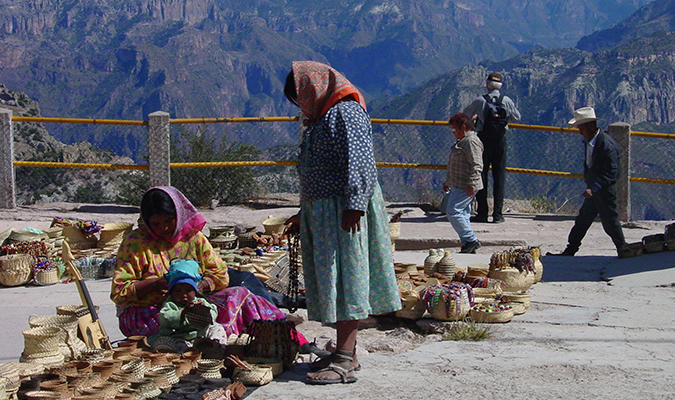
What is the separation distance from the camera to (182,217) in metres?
4.96

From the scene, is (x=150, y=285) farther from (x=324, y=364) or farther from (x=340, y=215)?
(x=340, y=215)

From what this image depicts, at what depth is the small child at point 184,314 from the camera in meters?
4.71

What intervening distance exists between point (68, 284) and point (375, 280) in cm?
422

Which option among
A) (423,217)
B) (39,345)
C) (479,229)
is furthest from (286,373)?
(423,217)

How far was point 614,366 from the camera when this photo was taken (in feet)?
14.8

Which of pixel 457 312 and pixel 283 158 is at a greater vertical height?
pixel 283 158

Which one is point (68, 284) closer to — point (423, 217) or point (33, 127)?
point (423, 217)

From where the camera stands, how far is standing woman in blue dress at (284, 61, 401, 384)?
4102 mm

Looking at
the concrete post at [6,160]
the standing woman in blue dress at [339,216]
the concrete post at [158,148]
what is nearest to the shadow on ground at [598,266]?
the standing woman in blue dress at [339,216]

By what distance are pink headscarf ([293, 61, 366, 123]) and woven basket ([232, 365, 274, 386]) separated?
138cm

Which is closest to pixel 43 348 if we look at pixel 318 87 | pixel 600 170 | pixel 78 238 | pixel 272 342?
pixel 272 342

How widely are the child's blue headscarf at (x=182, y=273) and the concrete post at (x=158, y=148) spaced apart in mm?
7094

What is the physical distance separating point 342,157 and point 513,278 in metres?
3.18

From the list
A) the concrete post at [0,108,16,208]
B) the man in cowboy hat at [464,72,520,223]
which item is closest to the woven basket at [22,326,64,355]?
the man in cowboy hat at [464,72,520,223]
